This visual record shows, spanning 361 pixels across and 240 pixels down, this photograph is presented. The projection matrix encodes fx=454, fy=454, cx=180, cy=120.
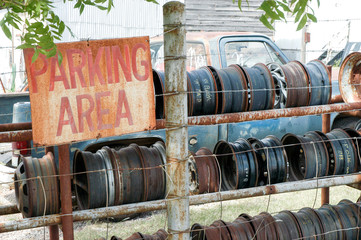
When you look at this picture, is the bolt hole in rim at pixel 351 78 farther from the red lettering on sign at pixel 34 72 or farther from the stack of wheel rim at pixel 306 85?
the red lettering on sign at pixel 34 72

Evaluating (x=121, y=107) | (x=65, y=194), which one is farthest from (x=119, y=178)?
(x=121, y=107)

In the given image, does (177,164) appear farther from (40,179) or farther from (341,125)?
(341,125)

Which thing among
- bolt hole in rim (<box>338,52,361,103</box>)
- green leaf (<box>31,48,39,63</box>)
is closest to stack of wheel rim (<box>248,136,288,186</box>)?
bolt hole in rim (<box>338,52,361,103</box>)

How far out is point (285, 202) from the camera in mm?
6238

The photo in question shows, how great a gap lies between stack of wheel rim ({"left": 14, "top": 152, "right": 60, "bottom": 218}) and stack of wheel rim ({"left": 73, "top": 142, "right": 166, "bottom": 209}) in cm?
24

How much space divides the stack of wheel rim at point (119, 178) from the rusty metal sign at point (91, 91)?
54 cm

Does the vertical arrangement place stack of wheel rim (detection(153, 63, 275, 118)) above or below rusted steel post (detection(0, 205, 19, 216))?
above

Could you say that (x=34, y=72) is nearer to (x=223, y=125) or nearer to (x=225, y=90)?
(x=225, y=90)

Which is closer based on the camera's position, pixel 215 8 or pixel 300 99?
pixel 300 99

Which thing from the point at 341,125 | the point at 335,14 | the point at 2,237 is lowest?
the point at 2,237

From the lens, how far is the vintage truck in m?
5.96

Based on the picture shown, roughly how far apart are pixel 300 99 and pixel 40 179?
2169mm

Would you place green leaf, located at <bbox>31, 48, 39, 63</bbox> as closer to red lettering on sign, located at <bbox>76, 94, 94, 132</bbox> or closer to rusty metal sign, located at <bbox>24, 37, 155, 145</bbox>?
rusty metal sign, located at <bbox>24, 37, 155, 145</bbox>

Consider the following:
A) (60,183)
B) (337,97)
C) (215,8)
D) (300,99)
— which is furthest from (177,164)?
(215,8)
